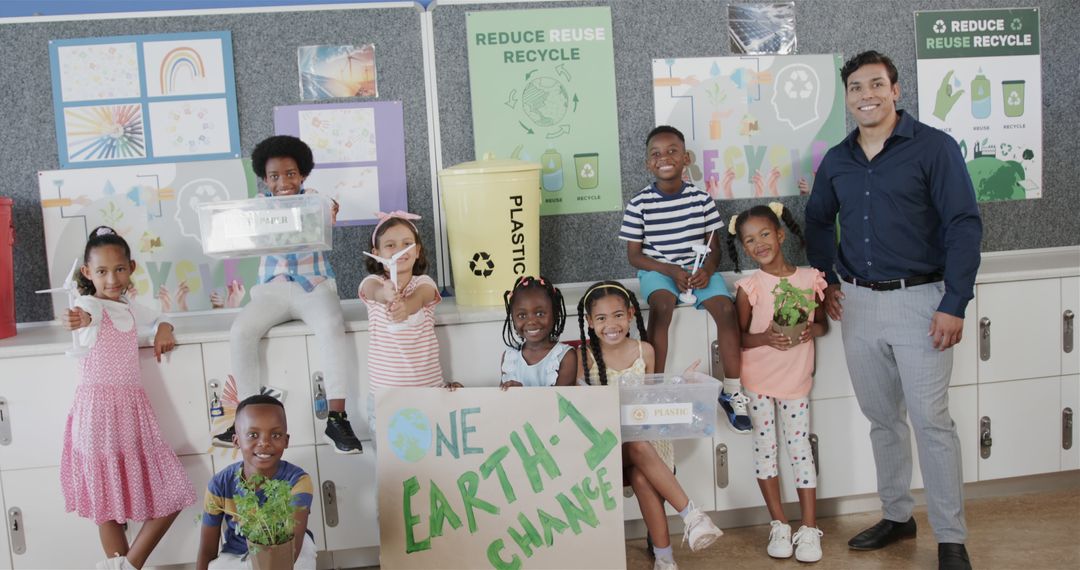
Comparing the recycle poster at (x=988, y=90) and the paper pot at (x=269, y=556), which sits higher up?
the recycle poster at (x=988, y=90)

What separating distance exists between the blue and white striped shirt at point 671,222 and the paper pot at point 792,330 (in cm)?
29

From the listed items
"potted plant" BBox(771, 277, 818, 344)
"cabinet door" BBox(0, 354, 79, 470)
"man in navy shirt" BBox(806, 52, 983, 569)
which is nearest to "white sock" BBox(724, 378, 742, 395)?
"potted plant" BBox(771, 277, 818, 344)

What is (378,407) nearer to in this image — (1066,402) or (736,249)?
(736,249)

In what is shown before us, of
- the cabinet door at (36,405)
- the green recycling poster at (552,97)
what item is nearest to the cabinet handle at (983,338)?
the green recycling poster at (552,97)

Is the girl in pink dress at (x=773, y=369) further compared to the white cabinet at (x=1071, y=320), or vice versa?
the white cabinet at (x=1071, y=320)

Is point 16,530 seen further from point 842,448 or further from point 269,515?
point 842,448

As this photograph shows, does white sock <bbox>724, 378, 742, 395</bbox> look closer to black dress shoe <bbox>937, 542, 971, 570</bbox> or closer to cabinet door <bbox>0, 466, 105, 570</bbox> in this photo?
black dress shoe <bbox>937, 542, 971, 570</bbox>

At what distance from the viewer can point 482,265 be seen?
90.7 inches

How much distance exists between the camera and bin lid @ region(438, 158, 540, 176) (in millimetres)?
2254

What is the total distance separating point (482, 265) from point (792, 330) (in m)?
0.75

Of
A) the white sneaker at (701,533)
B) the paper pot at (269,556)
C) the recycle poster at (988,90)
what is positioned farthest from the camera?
the recycle poster at (988,90)

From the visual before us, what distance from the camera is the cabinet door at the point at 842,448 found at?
234cm

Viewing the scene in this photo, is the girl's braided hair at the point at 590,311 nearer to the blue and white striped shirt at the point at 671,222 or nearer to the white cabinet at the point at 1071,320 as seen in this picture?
the blue and white striped shirt at the point at 671,222

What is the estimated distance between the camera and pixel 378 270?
7.25 feet
